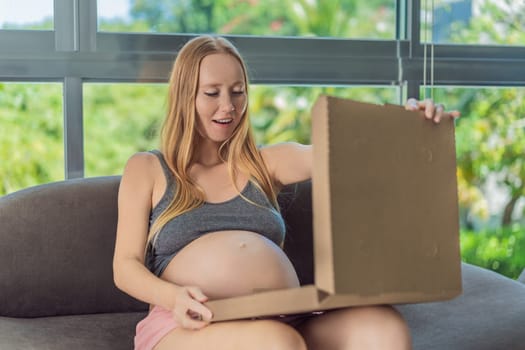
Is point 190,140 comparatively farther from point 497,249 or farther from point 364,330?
point 497,249

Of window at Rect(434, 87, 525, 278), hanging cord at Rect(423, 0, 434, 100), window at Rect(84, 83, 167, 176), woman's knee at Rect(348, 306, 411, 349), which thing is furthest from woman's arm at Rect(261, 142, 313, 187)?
window at Rect(434, 87, 525, 278)

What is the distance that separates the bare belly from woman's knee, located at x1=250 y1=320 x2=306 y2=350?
0.59 feet

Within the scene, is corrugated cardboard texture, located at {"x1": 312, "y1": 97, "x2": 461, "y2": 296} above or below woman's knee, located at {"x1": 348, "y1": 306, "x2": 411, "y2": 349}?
above

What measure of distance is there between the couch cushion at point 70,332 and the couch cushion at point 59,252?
46 millimetres

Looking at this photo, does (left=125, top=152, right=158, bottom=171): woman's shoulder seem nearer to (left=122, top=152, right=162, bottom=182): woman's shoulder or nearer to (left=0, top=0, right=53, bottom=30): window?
(left=122, top=152, right=162, bottom=182): woman's shoulder

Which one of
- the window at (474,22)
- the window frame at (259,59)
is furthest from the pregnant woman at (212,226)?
the window at (474,22)

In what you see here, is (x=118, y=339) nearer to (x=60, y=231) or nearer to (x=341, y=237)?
(x=60, y=231)

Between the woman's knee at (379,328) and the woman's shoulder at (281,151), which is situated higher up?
the woman's shoulder at (281,151)

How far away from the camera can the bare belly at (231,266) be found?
178 centimetres

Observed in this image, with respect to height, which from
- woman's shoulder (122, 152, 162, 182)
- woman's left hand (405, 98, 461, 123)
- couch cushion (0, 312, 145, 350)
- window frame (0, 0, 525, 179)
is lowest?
couch cushion (0, 312, 145, 350)

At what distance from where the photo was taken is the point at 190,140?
6.69 ft

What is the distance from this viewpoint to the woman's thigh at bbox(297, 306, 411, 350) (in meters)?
1.66

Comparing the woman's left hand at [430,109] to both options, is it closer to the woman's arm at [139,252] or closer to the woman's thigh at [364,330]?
the woman's thigh at [364,330]

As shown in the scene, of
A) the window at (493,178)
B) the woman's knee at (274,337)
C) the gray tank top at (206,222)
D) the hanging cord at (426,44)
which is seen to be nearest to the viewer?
the woman's knee at (274,337)
